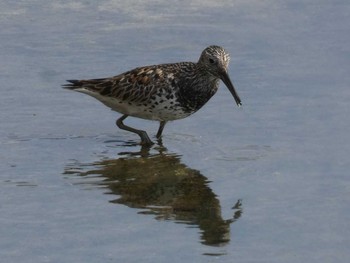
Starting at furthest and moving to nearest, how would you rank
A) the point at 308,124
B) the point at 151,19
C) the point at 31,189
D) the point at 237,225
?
the point at 151,19
the point at 308,124
the point at 31,189
the point at 237,225

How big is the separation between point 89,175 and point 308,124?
2.71 meters

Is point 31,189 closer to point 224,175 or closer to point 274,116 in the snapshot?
point 224,175

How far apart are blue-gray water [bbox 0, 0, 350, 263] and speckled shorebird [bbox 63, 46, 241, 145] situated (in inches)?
10.6

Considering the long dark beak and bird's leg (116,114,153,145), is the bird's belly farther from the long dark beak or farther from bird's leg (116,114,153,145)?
the long dark beak

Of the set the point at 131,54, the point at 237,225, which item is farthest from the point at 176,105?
the point at 237,225

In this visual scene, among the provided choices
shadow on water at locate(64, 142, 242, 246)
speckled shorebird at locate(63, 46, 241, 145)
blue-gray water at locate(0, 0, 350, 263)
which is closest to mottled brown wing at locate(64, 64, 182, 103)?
speckled shorebird at locate(63, 46, 241, 145)

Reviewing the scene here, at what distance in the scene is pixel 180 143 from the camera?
14.2 meters

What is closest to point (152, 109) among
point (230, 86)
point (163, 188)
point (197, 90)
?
point (197, 90)

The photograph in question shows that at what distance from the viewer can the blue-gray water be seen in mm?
10938

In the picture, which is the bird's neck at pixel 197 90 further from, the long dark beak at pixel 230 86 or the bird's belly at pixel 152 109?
the long dark beak at pixel 230 86

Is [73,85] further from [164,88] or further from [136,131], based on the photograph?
[164,88]

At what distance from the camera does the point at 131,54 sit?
54.3 ft

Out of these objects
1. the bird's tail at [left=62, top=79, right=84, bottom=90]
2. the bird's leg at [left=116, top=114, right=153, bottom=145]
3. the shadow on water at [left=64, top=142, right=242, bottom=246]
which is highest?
the bird's tail at [left=62, top=79, right=84, bottom=90]

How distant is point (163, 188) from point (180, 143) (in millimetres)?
1653
